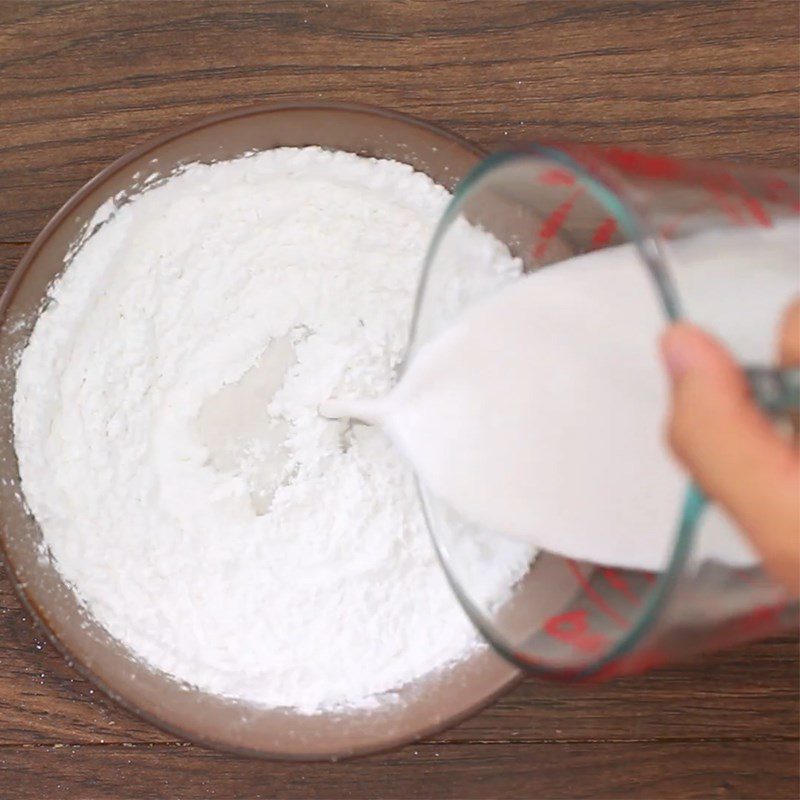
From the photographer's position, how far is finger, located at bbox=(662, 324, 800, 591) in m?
→ 0.40

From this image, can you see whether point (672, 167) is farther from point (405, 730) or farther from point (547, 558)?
point (405, 730)

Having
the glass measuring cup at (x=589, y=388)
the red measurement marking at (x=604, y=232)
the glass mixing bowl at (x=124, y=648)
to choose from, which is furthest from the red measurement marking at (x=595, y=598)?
the red measurement marking at (x=604, y=232)

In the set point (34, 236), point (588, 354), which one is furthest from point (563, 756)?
point (34, 236)

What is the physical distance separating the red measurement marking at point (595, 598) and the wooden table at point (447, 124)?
0.19m

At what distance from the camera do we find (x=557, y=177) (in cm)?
54

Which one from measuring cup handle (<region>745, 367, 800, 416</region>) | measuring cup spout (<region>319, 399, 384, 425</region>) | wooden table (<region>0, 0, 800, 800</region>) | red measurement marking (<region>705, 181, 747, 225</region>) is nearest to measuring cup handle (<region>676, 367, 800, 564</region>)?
measuring cup handle (<region>745, 367, 800, 416</region>)

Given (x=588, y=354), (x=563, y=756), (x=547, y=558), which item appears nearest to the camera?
Answer: (x=588, y=354)

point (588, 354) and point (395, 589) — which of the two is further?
point (395, 589)

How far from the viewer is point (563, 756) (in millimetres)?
755

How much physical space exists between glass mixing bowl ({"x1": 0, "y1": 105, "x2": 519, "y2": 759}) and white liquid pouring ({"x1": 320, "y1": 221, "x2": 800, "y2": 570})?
0.16 m

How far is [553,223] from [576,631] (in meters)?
0.28

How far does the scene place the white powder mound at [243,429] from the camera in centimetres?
72

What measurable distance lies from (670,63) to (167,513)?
0.58 metres

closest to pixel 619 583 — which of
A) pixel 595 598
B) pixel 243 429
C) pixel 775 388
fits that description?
pixel 595 598
